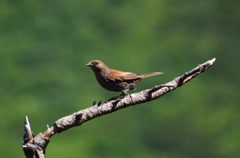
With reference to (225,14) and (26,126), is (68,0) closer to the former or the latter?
(225,14)

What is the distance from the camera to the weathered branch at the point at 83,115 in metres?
5.62

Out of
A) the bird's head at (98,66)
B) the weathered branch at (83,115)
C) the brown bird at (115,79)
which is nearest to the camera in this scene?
the weathered branch at (83,115)

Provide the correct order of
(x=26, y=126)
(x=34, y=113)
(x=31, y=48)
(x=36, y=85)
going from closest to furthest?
(x=26, y=126) → (x=34, y=113) → (x=36, y=85) → (x=31, y=48)

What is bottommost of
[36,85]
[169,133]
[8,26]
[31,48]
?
[169,133]

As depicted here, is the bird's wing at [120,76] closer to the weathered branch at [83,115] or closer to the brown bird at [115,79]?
the brown bird at [115,79]

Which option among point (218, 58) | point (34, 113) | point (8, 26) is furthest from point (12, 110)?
point (218, 58)

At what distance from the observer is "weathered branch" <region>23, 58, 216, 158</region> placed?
5621mm

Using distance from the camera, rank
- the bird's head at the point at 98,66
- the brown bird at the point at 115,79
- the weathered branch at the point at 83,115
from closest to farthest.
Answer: the weathered branch at the point at 83,115 < the brown bird at the point at 115,79 < the bird's head at the point at 98,66

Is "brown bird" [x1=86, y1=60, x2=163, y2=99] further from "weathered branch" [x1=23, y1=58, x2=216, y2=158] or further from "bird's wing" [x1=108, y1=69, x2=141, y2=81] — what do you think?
"weathered branch" [x1=23, y1=58, x2=216, y2=158]

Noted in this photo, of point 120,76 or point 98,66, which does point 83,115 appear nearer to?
point 120,76

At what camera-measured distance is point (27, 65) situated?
46.1ft

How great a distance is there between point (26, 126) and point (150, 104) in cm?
814

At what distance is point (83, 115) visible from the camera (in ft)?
18.7

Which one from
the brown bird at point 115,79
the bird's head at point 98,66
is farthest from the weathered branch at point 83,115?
the bird's head at point 98,66
